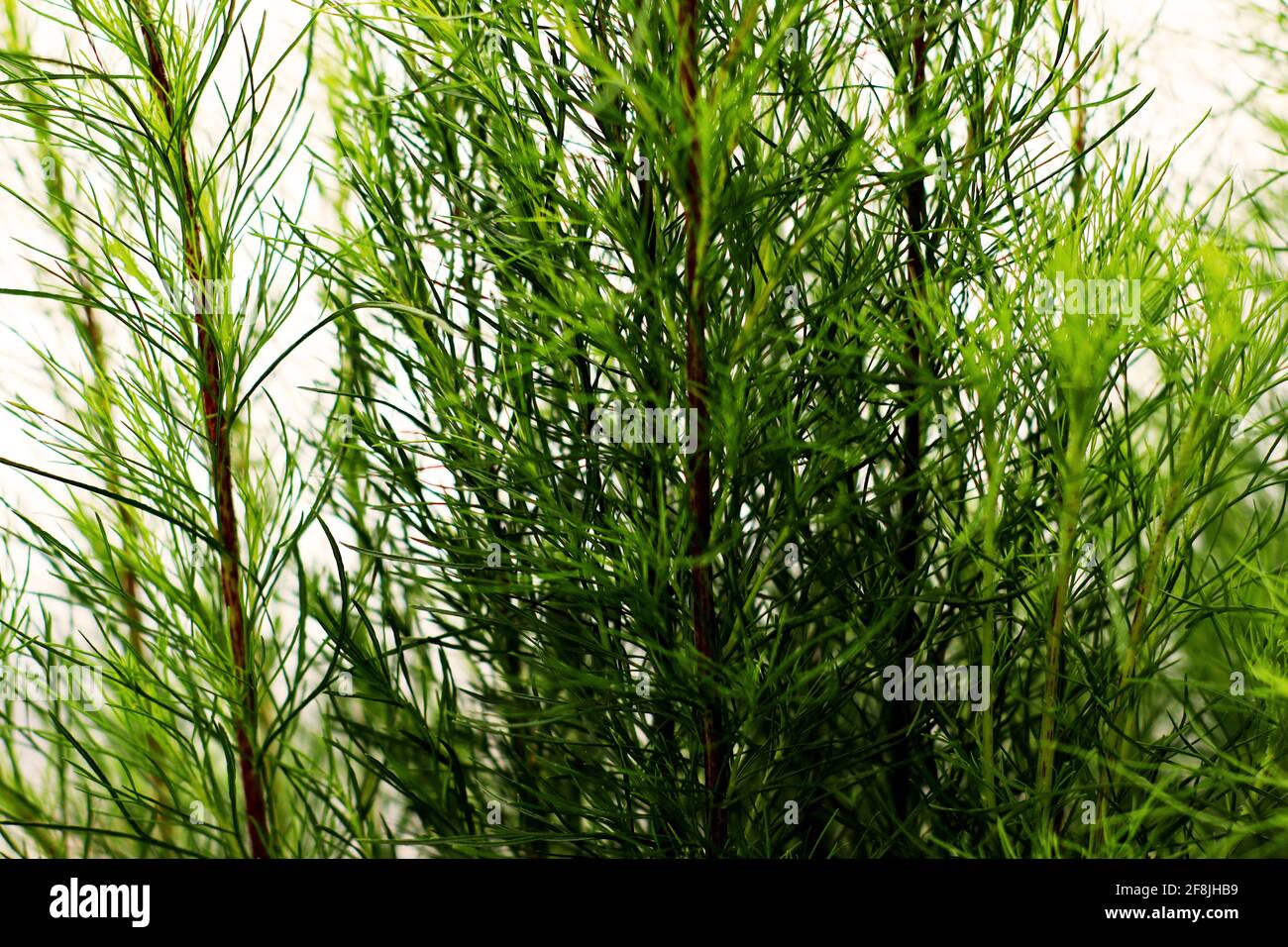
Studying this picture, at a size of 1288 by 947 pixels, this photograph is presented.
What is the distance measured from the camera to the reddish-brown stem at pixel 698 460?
375 mm

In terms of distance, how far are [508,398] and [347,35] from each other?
26 cm

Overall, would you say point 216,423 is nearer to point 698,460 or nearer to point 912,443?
point 698,460

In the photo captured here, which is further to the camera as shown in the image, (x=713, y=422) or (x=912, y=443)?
(x=912, y=443)

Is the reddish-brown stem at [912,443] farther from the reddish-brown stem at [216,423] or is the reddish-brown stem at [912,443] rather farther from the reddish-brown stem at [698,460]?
the reddish-brown stem at [216,423]

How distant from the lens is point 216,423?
0.47m

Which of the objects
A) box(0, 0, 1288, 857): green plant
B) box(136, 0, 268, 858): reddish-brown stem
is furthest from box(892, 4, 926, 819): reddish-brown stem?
box(136, 0, 268, 858): reddish-brown stem

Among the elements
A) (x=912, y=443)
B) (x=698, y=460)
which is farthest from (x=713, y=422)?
(x=912, y=443)

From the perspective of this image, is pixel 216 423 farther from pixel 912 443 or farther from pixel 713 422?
pixel 912 443

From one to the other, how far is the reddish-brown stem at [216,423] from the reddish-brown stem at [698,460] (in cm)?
23

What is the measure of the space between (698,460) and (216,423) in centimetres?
23

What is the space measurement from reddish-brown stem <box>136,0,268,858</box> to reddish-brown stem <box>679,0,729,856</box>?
0.23m

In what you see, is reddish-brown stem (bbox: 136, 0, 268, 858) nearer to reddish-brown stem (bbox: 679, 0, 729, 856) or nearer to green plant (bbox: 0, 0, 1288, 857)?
green plant (bbox: 0, 0, 1288, 857)

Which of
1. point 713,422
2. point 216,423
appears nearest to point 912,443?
point 713,422

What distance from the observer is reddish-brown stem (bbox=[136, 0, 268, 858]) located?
45 centimetres
